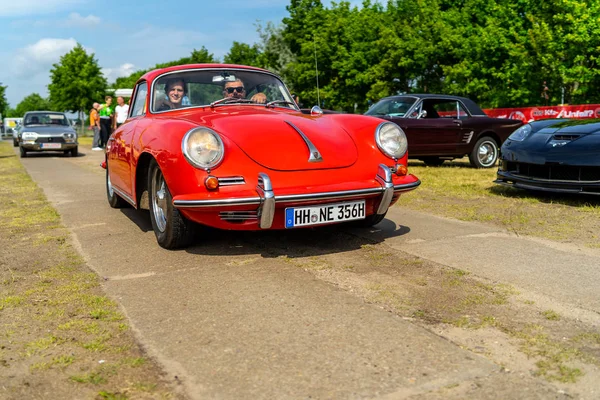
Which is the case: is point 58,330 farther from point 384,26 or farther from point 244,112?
point 384,26

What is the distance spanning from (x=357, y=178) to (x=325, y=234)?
0.87 m

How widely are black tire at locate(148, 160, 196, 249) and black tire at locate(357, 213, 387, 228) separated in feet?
5.12

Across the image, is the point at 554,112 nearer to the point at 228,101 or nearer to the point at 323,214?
the point at 228,101

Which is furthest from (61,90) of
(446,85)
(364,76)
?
(446,85)

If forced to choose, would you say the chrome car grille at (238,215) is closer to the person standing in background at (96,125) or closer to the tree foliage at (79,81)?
the person standing in background at (96,125)

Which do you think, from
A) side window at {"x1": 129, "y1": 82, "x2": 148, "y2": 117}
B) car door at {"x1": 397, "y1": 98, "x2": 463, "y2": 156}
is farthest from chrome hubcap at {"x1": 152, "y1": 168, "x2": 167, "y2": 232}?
car door at {"x1": 397, "y1": 98, "x2": 463, "y2": 156}

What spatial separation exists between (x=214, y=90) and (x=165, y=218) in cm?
156

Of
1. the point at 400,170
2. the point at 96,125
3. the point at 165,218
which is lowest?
the point at 165,218

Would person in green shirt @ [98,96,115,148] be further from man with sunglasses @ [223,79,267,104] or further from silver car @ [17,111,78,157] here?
man with sunglasses @ [223,79,267,104]

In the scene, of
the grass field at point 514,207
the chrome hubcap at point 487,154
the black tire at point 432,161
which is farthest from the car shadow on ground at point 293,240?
the black tire at point 432,161

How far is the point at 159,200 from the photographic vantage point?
4.94 m

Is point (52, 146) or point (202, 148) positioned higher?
point (202, 148)

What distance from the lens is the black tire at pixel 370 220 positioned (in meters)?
5.35

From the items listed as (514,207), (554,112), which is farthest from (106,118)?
(514,207)
